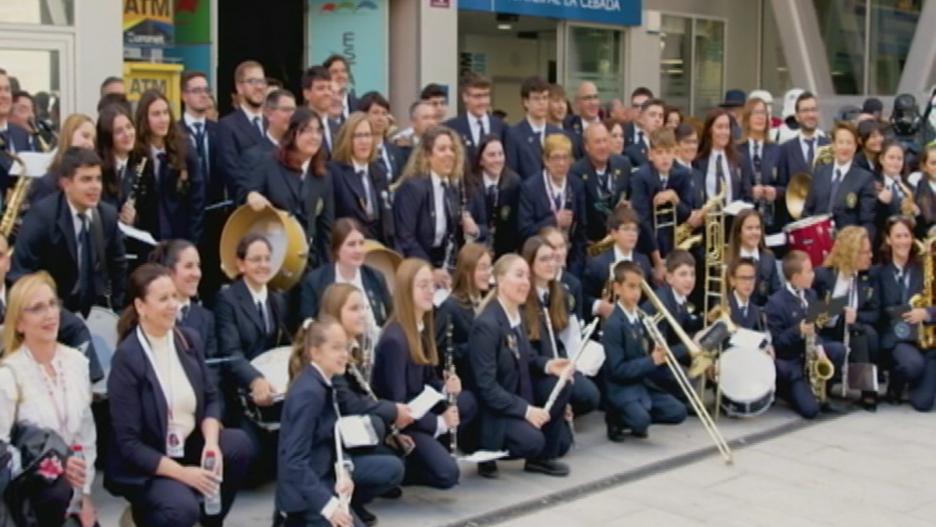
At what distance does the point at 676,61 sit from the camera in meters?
18.7

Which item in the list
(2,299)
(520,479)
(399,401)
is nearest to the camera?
(2,299)

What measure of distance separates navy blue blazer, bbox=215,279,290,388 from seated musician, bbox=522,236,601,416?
148cm

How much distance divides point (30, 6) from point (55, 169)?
4.33m

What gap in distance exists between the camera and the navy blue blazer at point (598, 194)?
9.02m

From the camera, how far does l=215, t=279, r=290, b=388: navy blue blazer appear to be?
6.30 metres

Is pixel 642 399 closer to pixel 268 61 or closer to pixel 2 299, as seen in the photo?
pixel 2 299

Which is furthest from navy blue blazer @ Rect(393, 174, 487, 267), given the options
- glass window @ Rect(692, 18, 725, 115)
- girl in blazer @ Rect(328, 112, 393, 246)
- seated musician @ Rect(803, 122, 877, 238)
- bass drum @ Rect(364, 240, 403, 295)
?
glass window @ Rect(692, 18, 725, 115)

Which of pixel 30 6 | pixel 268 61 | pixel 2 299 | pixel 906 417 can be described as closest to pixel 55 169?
pixel 2 299

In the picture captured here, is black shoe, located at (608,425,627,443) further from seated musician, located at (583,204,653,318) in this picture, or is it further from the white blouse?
the white blouse

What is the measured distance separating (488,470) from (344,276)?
1350 mm

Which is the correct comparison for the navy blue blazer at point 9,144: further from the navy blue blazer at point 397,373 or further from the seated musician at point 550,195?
the seated musician at point 550,195

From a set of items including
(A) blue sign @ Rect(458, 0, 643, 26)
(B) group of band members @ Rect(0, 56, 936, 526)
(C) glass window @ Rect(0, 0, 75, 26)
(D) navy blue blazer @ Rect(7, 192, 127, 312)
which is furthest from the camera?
(A) blue sign @ Rect(458, 0, 643, 26)

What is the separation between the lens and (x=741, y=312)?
859 cm

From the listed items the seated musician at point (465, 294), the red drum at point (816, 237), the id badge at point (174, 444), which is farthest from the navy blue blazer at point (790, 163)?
the id badge at point (174, 444)
